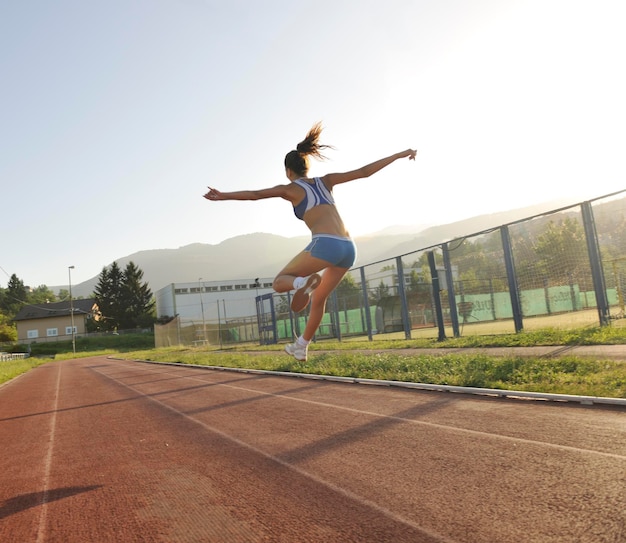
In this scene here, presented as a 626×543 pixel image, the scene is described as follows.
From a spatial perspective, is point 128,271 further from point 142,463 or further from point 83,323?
point 142,463

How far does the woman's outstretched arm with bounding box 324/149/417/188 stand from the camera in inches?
199

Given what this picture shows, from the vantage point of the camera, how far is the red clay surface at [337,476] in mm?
2465

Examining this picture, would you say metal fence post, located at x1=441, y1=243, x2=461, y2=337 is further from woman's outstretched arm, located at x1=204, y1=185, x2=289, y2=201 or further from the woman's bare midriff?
woman's outstretched arm, located at x1=204, y1=185, x2=289, y2=201

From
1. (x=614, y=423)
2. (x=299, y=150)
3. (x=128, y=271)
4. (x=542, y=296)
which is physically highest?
(x=128, y=271)

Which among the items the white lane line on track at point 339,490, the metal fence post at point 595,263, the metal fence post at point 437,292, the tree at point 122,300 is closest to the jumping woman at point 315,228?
the white lane line on track at point 339,490

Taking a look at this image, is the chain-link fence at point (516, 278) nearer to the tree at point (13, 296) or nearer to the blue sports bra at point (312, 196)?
the blue sports bra at point (312, 196)

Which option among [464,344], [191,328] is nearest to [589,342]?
[464,344]

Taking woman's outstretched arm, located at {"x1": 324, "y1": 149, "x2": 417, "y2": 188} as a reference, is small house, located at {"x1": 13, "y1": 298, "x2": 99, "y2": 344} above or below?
above

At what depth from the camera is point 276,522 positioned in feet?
8.66

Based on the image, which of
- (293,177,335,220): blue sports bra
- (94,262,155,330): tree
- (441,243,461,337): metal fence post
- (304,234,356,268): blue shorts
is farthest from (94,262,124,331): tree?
(304,234,356,268): blue shorts

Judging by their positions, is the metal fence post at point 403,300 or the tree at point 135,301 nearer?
the metal fence post at point 403,300

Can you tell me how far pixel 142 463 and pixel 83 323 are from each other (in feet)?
295

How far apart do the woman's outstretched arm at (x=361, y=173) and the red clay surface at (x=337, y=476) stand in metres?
2.40

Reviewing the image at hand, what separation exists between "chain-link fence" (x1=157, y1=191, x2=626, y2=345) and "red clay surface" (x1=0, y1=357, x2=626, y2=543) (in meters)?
8.16
